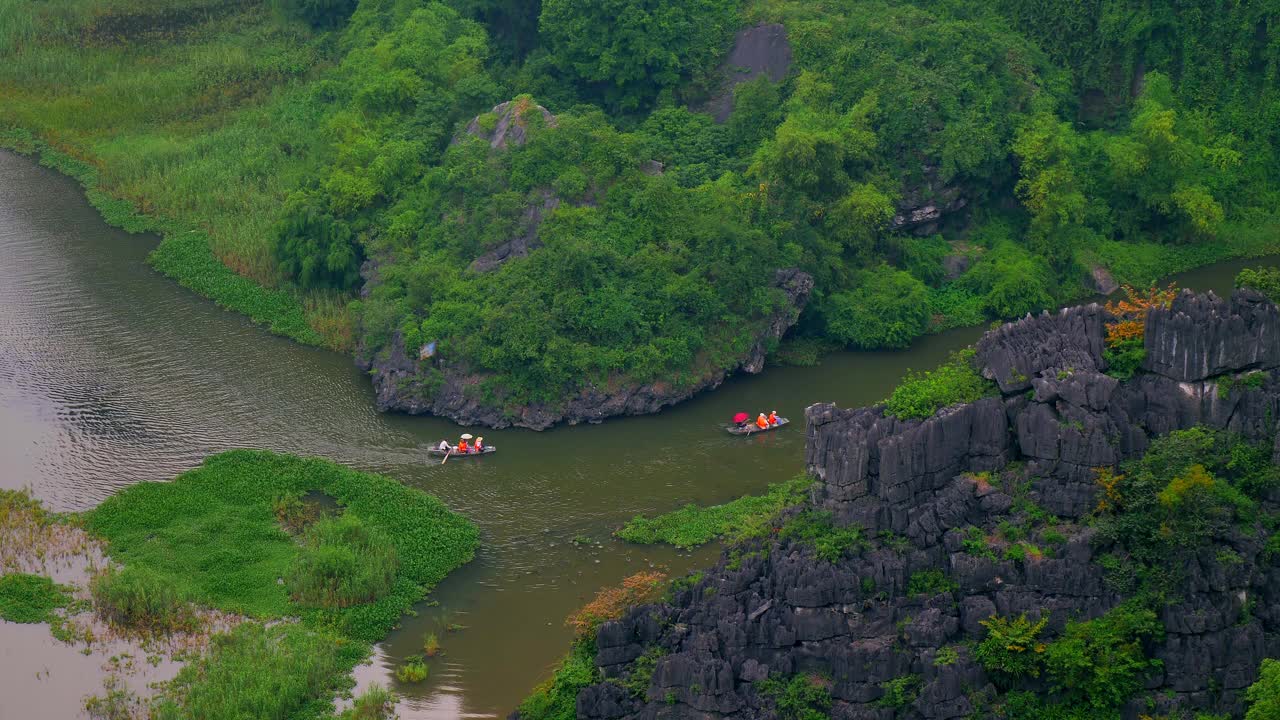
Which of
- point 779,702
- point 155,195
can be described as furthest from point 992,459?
point 155,195

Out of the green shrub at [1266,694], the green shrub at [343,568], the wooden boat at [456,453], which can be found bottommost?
the green shrub at [343,568]

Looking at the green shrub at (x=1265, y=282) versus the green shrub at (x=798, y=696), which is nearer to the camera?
the green shrub at (x=798, y=696)

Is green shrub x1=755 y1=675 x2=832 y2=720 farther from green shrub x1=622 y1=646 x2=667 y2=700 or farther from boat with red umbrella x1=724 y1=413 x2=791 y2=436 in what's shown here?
boat with red umbrella x1=724 y1=413 x2=791 y2=436

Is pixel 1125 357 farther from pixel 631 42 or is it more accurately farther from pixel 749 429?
pixel 631 42

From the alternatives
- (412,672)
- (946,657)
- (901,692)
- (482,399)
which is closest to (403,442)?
(482,399)

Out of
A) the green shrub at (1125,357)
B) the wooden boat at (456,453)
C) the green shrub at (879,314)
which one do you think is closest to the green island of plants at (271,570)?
the wooden boat at (456,453)

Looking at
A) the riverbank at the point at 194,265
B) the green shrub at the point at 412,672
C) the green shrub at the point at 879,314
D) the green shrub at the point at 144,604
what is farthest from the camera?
the riverbank at the point at 194,265

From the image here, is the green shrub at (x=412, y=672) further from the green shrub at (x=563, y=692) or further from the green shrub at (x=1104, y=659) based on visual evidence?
the green shrub at (x=1104, y=659)
